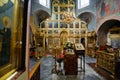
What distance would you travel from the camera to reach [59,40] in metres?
17.6

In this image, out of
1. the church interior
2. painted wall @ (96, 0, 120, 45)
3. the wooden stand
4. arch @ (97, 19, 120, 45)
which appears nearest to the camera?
the church interior

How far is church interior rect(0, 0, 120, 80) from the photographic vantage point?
1845mm

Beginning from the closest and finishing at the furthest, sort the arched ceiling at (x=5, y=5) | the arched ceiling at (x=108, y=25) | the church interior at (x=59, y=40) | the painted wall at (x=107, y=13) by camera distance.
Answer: the arched ceiling at (x=5, y=5)
the church interior at (x=59, y=40)
the painted wall at (x=107, y=13)
the arched ceiling at (x=108, y=25)

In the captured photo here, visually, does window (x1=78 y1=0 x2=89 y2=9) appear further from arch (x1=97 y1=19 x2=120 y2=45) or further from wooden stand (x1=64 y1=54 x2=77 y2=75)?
wooden stand (x1=64 y1=54 x2=77 y2=75)

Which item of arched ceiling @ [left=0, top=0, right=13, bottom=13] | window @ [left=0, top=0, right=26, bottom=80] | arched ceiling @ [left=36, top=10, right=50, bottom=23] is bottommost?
window @ [left=0, top=0, right=26, bottom=80]

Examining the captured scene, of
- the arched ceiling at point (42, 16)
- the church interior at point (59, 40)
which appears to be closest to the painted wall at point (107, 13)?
the church interior at point (59, 40)

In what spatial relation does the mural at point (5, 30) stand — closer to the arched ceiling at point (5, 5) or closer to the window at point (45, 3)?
the arched ceiling at point (5, 5)

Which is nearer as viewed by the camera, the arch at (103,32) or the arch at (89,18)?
the arch at (103,32)

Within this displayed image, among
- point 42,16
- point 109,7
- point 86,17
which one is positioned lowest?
point 109,7

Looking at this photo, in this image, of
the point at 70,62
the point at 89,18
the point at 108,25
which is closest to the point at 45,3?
the point at 89,18

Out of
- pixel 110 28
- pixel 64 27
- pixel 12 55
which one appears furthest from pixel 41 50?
pixel 12 55

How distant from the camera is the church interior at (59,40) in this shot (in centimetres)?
184

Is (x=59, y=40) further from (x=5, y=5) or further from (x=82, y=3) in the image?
(x=5, y=5)


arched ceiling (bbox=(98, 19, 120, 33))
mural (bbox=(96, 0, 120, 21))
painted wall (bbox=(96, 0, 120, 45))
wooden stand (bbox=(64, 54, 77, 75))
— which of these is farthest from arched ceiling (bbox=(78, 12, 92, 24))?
wooden stand (bbox=(64, 54, 77, 75))
